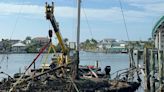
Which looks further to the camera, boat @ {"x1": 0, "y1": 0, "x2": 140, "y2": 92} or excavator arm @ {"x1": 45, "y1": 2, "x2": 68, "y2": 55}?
excavator arm @ {"x1": 45, "y1": 2, "x2": 68, "y2": 55}

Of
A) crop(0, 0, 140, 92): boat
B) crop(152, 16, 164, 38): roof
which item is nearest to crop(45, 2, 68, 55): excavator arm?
crop(0, 0, 140, 92): boat

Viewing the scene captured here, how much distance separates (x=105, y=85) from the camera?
114 ft

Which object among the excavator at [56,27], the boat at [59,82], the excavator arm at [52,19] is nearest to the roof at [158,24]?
the excavator at [56,27]

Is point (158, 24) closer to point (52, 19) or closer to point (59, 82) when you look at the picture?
point (52, 19)

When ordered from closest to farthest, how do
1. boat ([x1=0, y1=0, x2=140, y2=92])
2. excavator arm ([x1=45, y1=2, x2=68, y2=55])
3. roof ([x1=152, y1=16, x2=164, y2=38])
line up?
boat ([x1=0, y1=0, x2=140, y2=92]) < excavator arm ([x1=45, y1=2, x2=68, y2=55]) < roof ([x1=152, y1=16, x2=164, y2=38])

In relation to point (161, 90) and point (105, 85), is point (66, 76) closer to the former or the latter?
point (105, 85)

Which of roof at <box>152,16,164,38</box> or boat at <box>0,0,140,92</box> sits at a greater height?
roof at <box>152,16,164,38</box>

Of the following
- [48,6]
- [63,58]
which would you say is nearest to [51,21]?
[48,6]

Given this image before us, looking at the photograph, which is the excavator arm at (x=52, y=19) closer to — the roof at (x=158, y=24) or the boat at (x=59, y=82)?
the boat at (x=59, y=82)

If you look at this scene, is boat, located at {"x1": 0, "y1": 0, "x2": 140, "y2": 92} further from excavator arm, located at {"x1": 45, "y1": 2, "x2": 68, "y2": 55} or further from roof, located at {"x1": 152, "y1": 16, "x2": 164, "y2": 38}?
roof, located at {"x1": 152, "y1": 16, "x2": 164, "y2": 38}

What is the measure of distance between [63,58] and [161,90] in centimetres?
1291

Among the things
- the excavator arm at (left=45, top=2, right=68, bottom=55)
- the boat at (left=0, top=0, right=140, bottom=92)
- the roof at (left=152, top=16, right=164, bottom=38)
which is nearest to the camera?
the boat at (left=0, top=0, right=140, bottom=92)

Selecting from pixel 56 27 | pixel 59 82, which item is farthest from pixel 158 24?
pixel 59 82

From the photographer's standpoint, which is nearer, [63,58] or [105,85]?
[105,85]
